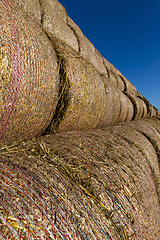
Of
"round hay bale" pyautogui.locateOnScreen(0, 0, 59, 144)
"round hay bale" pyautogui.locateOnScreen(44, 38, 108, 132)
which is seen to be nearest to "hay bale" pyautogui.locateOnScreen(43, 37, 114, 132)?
"round hay bale" pyautogui.locateOnScreen(44, 38, 108, 132)

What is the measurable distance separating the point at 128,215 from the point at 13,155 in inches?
32.1

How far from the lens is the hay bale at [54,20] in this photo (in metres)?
2.14

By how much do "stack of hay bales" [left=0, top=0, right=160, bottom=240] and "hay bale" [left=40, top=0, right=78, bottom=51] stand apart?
2 cm

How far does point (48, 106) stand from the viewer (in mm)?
1579

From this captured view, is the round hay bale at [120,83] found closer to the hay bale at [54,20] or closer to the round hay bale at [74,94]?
the hay bale at [54,20]

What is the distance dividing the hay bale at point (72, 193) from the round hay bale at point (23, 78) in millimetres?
234

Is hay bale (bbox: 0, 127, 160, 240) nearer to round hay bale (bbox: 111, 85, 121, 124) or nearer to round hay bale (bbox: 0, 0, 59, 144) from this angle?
round hay bale (bbox: 0, 0, 59, 144)

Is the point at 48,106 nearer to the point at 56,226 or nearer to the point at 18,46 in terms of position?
the point at 18,46

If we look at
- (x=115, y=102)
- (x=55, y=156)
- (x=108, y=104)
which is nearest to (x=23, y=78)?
(x=55, y=156)

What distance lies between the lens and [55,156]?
1.14 meters

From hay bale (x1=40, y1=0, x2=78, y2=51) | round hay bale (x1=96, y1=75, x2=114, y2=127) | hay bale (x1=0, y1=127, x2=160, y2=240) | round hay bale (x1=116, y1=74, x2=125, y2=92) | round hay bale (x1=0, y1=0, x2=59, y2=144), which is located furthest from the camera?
round hay bale (x1=116, y1=74, x2=125, y2=92)

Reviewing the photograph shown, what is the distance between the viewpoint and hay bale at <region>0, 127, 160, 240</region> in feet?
2.12

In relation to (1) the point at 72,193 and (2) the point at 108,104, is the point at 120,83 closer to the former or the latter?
(2) the point at 108,104

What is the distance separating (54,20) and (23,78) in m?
1.44
